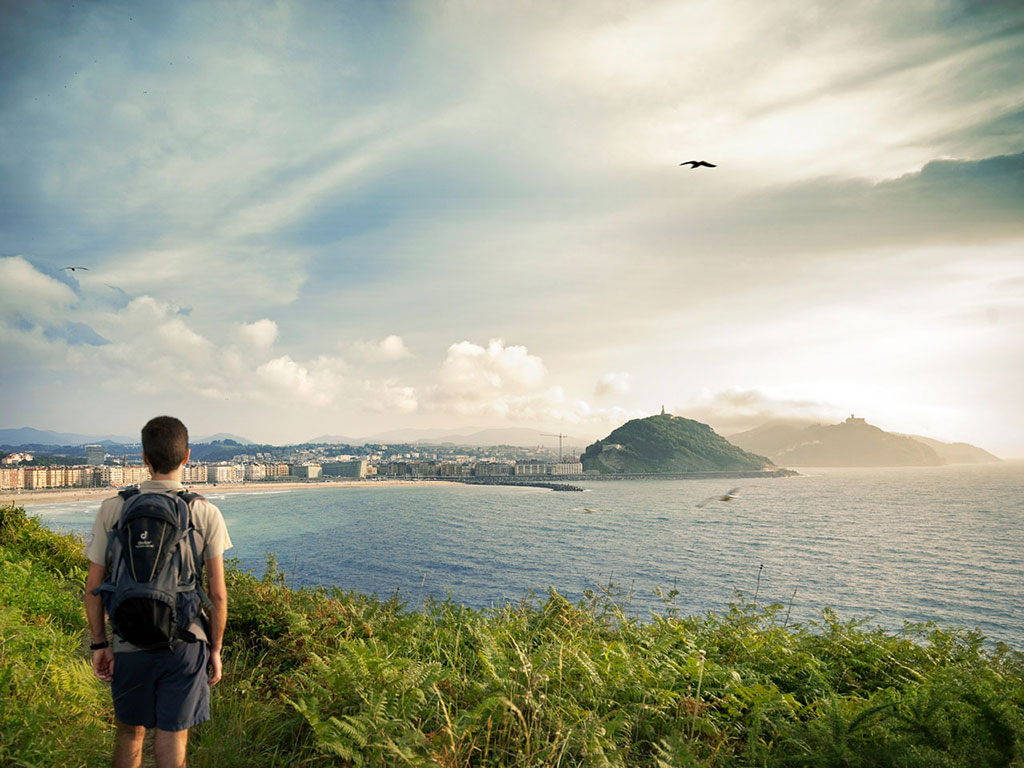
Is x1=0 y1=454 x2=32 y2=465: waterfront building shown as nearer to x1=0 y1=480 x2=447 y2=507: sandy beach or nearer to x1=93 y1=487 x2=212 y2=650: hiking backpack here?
x1=0 y1=480 x2=447 y2=507: sandy beach

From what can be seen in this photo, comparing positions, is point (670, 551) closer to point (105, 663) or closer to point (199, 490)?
point (105, 663)

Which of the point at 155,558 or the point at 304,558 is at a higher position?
the point at 155,558

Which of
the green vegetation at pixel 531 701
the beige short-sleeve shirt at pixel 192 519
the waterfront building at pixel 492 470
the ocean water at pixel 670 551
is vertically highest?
the beige short-sleeve shirt at pixel 192 519

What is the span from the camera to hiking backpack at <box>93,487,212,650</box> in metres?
3.20

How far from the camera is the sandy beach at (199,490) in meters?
104

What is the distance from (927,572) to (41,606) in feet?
217

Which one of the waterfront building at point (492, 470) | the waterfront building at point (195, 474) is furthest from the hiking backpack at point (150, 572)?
the waterfront building at point (492, 470)

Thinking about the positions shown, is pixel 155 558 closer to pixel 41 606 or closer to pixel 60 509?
pixel 41 606

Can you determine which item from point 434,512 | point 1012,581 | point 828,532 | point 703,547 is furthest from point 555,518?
point 1012,581

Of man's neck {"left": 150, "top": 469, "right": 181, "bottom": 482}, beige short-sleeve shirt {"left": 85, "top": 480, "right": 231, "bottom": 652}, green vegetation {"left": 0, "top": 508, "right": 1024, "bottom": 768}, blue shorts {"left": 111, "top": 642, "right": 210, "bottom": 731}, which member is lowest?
green vegetation {"left": 0, "top": 508, "right": 1024, "bottom": 768}

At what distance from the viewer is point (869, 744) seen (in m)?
3.91

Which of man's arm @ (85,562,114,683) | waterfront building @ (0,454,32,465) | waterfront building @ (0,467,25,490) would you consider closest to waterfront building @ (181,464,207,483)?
waterfront building @ (0,454,32,465)

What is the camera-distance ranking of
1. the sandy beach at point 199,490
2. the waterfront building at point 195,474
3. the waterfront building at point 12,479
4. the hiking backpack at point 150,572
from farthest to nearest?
1. the waterfront building at point 195,474
2. the waterfront building at point 12,479
3. the sandy beach at point 199,490
4. the hiking backpack at point 150,572

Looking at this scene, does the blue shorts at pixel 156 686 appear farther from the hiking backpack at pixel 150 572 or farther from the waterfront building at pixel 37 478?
the waterfront building at pixel 37 478
